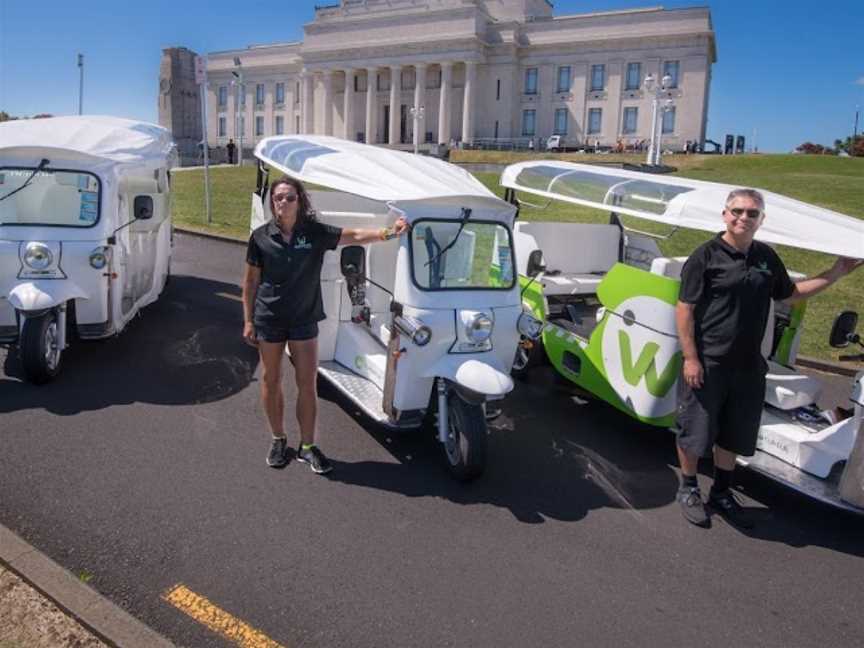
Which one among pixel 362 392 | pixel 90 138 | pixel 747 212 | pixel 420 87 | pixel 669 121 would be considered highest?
pixel 420 87

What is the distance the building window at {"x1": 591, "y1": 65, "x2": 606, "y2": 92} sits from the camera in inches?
2667

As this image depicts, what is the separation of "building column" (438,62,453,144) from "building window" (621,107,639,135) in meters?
18.0

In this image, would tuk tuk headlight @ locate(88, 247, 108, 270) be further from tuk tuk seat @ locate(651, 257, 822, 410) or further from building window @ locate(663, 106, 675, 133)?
building window @ locate(663, 106, 675, 133)

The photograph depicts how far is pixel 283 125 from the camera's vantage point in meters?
86.7

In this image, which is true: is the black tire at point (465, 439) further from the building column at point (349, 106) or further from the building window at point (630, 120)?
the building column at point (349, 106)

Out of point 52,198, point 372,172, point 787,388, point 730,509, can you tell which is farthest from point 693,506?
point 52,198

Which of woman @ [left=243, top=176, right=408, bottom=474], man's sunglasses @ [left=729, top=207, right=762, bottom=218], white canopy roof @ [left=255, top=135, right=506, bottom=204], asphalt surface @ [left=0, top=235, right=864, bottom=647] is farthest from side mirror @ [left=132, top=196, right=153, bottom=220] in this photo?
man's sunglasses @ [left=729, top=207, right=762, bottom=218]

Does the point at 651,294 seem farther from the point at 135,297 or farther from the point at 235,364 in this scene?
the point at 135,297

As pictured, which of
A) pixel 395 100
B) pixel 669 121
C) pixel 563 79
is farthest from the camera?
pixel 395 100

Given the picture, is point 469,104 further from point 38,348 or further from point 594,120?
point 38,348

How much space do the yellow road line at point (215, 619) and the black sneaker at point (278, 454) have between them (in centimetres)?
146

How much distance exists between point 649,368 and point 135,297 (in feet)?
19.8

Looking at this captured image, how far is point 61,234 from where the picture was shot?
6617 millimetres

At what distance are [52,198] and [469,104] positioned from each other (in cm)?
6763
